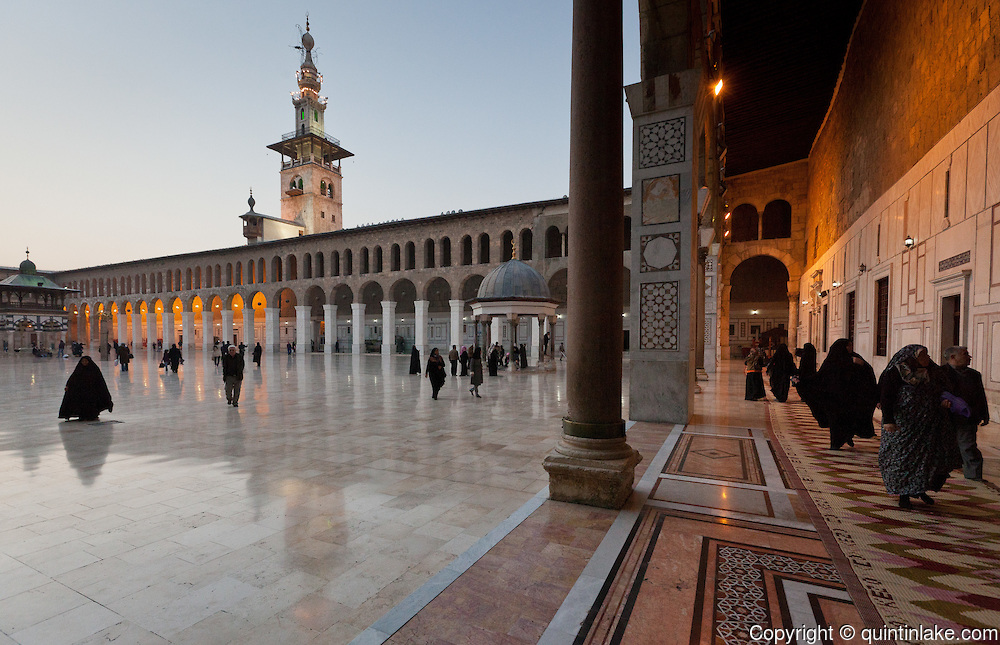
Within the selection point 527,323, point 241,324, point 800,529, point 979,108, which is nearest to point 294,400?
point 800,529

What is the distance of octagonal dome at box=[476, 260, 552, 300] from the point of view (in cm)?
1692

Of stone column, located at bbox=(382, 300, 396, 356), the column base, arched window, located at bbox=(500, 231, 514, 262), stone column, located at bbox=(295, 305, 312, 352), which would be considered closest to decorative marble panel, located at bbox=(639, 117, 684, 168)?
the column base

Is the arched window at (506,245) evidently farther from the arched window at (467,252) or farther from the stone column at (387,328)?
the stone column at (387,328)

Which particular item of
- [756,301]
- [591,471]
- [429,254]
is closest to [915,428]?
[591,471]

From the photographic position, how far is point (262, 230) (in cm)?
4181

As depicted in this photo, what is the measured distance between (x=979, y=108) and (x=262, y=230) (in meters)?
45.6

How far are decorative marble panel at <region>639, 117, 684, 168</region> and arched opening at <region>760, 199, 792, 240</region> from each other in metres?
16.5

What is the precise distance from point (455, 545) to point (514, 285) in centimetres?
1427

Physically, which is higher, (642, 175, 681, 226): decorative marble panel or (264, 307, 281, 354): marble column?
(642, 175, 681, 226): decorative marble panel

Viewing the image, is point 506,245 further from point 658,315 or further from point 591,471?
point 591,471

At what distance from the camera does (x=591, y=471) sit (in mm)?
3598

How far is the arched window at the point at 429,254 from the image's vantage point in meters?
28.4

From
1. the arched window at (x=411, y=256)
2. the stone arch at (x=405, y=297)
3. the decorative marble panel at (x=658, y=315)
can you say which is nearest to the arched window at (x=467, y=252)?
the arched window at (x=411, y=256)

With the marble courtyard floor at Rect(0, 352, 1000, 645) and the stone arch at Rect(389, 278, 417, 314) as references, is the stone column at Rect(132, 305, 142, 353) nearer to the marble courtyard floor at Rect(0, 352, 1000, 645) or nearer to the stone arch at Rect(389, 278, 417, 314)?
the stone arch at Rect(389, 278, 417, 314)
